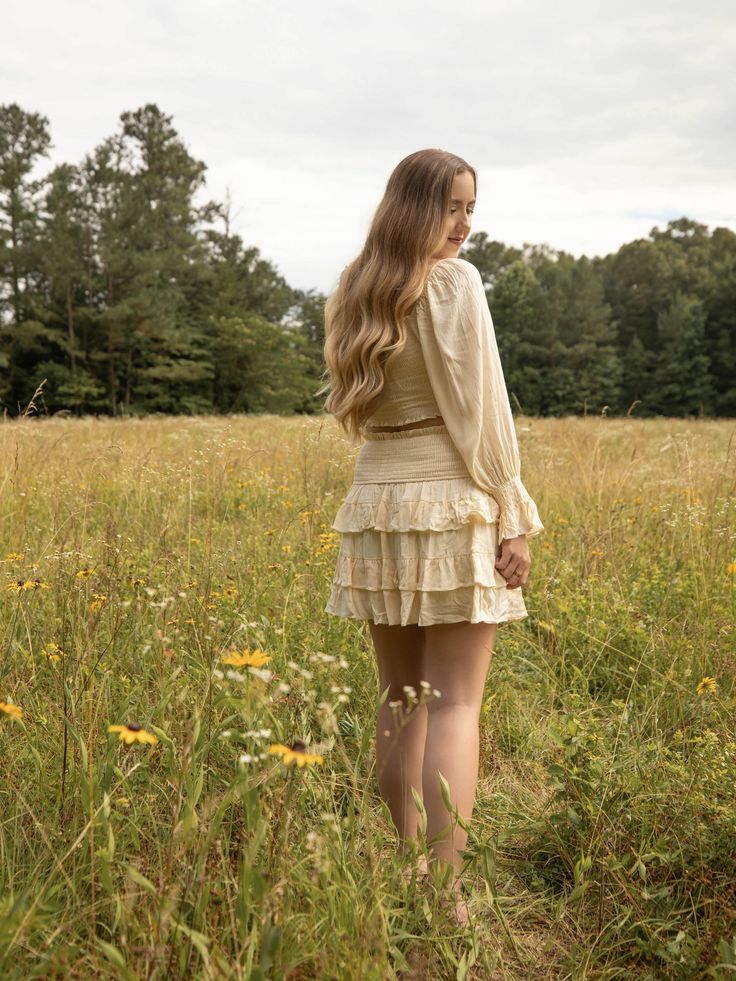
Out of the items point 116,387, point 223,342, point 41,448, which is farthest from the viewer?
point 223,342

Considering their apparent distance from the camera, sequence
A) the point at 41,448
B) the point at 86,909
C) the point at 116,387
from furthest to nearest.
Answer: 1. the point at 116,387
2. the point at 41,448
3. the point at 86,909

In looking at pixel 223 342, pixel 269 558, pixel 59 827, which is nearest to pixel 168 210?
pixel 223 342

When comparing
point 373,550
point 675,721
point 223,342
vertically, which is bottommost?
point 675,721

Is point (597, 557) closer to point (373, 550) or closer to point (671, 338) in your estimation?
point (373, 550)

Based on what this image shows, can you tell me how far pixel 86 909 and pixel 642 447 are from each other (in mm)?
8893

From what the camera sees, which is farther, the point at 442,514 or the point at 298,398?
the point at 298,398

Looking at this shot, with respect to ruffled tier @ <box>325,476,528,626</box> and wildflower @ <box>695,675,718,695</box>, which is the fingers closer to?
ruffled tier @ <box>325,476,528,626</box>

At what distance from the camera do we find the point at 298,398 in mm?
36188

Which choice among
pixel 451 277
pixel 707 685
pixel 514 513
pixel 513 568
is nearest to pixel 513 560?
pixel 513 568

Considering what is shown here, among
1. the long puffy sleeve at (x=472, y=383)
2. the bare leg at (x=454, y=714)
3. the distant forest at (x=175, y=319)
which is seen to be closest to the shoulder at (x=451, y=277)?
the long puffy sleeve at (x=472, y=383)

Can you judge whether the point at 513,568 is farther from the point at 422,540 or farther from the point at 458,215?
the point at 458,215

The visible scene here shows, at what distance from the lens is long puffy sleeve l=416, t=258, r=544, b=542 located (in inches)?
80.0

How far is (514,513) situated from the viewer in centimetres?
209

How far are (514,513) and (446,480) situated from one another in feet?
0.66
